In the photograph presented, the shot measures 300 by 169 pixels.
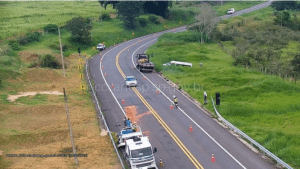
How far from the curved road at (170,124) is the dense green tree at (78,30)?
18929mm

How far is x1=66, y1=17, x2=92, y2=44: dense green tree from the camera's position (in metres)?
70.8

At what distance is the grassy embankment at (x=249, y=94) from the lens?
26953mm

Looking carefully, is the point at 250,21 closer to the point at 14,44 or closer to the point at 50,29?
the point at 50,29

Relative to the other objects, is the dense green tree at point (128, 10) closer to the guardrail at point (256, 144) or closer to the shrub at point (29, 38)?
the shrub at point (29, 38)

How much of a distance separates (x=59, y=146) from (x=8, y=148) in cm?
393

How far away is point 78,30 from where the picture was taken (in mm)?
70812

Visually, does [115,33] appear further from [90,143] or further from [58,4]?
[90,143]

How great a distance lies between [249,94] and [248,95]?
0.30 meters

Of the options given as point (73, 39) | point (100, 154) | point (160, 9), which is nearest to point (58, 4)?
point (160, 9)

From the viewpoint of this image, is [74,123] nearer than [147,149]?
No

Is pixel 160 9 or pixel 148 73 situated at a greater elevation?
pixel 160 9

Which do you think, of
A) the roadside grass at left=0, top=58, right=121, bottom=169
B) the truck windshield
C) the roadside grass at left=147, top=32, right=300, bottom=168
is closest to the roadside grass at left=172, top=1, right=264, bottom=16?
the roadside grass at left=147, top=32, right=300, bottom=168

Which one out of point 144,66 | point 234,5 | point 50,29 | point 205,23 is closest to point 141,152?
point 144,66

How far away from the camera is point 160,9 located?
101m
